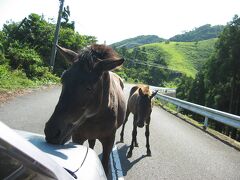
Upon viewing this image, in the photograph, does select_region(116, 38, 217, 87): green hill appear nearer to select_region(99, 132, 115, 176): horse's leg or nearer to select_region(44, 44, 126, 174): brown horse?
select_region(99, 132, 115, 176): horse's leg

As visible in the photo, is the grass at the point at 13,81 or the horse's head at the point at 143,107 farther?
the grass at the point at 13,81

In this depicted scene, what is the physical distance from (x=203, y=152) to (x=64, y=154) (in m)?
7.58

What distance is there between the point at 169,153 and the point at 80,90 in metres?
5.24

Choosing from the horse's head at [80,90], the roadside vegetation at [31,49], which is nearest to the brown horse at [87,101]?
the horse's head at [80,90]

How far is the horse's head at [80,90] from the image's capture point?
405 centimetres

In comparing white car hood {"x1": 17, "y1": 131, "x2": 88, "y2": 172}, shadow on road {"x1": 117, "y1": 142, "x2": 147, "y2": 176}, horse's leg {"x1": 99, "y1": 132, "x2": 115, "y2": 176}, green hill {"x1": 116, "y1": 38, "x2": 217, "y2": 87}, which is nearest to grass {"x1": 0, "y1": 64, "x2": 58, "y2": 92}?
shadow on road {"x1": 117, "y1": 142, "x2": 147, "y2": 176}

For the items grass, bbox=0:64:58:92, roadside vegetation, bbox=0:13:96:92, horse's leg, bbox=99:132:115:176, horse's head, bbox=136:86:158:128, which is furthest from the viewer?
roadside vegetation, bbox=0:13:96:92

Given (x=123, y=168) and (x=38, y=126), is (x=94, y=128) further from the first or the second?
(x=38, y=126)

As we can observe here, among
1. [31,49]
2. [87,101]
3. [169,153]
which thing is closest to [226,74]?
[31,49]

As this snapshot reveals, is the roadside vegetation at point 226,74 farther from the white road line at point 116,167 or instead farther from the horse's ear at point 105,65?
the horse's ear at point 105,65

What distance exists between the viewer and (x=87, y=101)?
15.1 feet

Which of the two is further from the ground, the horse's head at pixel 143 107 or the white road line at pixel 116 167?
the horse's head at pixel 143 107

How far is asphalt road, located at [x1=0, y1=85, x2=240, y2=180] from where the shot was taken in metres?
7.39

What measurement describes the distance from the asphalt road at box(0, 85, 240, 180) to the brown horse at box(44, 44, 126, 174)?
1726 mm
